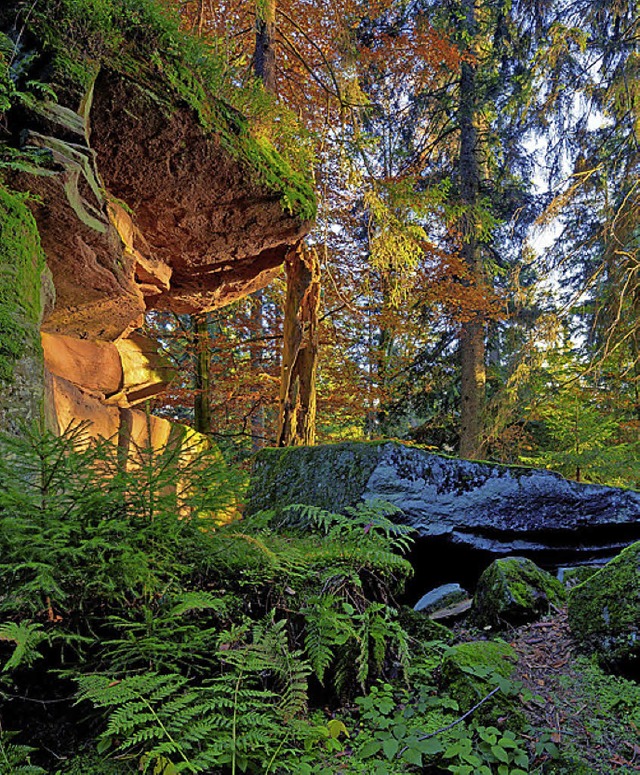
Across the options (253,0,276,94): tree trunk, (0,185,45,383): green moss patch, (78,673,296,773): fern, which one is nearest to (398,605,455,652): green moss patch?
(78,673,296,773): fern

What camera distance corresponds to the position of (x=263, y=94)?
564 centimetres

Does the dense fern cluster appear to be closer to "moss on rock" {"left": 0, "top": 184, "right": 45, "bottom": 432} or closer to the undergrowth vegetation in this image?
the undergrowth vegetation

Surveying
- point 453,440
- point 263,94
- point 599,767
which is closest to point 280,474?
point 599,767

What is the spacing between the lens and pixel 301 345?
747 cm

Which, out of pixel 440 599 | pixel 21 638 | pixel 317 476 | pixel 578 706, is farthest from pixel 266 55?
pixel 578 706

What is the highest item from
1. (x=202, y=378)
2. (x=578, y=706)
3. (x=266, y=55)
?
(x=266, y=55)

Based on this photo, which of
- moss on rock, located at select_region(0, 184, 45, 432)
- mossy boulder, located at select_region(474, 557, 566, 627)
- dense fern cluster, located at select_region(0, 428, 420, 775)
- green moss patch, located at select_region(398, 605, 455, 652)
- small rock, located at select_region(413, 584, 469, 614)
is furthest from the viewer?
small rock, located at select_region(413, 584, 469, 614)

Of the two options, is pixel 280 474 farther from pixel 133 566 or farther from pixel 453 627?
pixel 133 566

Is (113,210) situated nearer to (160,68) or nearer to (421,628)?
(160,68)

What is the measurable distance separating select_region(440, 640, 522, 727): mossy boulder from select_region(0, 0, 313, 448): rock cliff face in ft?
8.91

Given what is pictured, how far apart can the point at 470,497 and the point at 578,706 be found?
2.35m

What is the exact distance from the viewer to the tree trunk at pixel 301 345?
7.30 metres

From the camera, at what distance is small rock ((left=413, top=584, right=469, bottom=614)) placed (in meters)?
3.80

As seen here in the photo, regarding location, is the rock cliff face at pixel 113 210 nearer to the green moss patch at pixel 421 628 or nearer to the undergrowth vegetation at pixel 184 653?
the undergrowth vegetation at pixel 184 653
